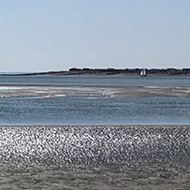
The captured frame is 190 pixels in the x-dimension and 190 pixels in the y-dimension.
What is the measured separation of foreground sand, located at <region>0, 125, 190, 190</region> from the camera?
37.7ft

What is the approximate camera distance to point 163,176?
1220cm

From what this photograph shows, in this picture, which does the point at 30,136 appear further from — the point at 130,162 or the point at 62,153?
the point at 130,162

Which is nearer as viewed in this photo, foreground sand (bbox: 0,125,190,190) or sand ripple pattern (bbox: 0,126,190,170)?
foreground sand (bbox: 0,125,190,190)

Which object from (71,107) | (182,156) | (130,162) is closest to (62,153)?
(130,162)

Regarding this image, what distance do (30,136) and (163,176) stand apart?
23.0 ft

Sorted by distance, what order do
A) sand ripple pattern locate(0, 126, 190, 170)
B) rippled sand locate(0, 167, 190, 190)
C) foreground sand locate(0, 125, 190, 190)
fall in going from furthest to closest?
sand ripple pattern locate(0, 126, 190, 170), foreground sand locate(0, 125, 190, 190), rippled sand locate(0, 167, 190, 190)

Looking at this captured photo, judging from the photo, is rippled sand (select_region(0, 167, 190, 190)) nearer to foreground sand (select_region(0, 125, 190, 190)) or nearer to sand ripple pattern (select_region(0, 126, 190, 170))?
foreground sand (select_region(0, 125, 190, 190))

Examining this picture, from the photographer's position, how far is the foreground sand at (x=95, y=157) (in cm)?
1148

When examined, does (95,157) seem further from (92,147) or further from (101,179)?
(101,179)

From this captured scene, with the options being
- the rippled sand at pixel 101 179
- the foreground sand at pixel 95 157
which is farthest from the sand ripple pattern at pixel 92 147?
the rippled sand at pixel 101 179

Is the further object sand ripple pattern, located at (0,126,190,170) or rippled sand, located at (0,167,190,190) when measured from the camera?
sand ripple pattern, located at (0,126,190,170)

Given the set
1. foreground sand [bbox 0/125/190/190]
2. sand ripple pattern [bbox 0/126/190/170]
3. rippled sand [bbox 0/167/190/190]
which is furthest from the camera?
sand ripple pattern [bbox 0/126/190/170]

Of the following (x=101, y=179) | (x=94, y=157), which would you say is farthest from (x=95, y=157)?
(x=101, y=179)

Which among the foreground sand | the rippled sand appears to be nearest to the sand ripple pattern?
the foreground sand
